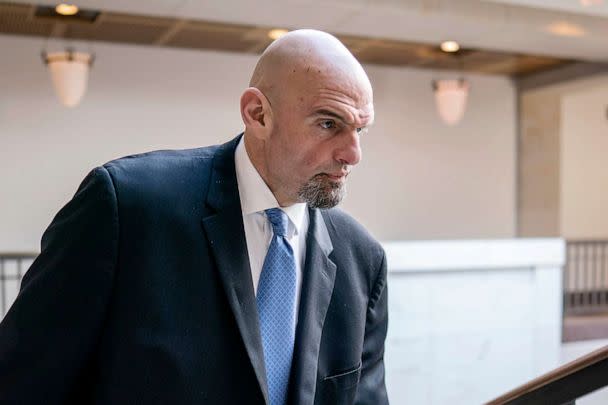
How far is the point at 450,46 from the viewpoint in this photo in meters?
9.05

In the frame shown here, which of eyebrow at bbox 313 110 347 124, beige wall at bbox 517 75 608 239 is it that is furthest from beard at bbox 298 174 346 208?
beige wall at bbox 517 75 608 239

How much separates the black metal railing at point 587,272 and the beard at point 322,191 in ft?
33.3

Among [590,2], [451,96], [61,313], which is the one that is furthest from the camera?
[451,96]

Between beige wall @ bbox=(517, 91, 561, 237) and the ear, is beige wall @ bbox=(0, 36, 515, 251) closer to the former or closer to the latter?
beige wall @ bbox=(517, 91, 561, 237)

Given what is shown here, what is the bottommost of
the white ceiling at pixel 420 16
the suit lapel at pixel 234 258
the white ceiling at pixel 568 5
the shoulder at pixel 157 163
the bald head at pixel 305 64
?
the suit lapel at pixel 234 258

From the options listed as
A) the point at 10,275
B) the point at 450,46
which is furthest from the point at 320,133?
the point at 450,46

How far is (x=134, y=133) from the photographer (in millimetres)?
9805

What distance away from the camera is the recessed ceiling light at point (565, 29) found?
315 inches

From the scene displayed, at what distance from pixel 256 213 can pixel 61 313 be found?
42 cm

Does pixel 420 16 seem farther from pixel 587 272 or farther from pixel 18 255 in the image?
pixel 587 272

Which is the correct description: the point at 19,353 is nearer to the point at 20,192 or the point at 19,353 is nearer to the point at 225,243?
the point at 225,243

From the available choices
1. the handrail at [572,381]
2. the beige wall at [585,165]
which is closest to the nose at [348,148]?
the handrail at [572,381]

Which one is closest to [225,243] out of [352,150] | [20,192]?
[352,150]

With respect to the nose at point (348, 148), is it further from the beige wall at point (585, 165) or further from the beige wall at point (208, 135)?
the beige wall at point (585, 165)
